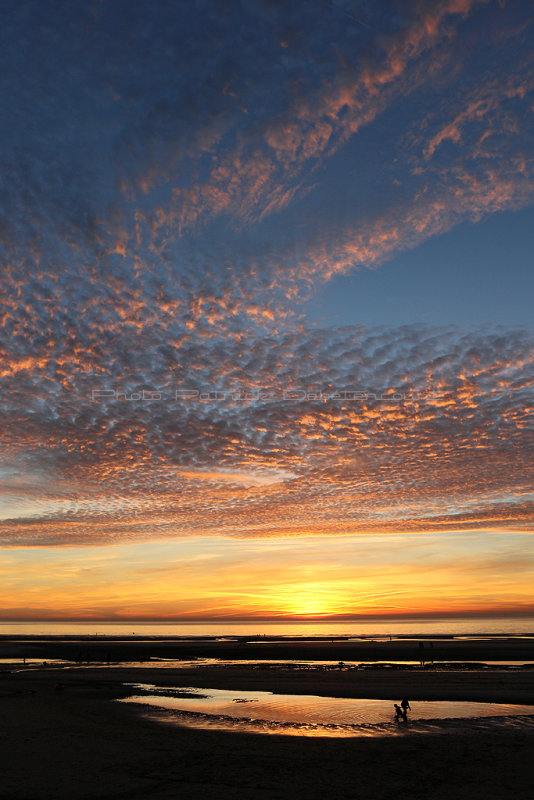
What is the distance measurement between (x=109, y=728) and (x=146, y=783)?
10555 millimetres

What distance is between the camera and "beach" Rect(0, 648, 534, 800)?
53.3 ft

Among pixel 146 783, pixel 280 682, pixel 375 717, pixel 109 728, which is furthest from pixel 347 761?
pixel 280 682

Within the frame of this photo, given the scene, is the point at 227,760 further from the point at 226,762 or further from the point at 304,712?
the point at 304,712

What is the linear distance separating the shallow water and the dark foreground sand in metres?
2.06

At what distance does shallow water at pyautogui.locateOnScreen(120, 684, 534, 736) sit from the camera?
85.6 feet

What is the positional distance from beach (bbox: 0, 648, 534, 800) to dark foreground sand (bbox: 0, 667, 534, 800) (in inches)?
1.4

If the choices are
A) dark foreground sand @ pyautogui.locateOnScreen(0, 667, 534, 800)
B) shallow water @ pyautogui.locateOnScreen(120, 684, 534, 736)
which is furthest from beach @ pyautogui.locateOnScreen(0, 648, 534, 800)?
shallow water @ pyautogui.locateOnScreen(120, 684, 534, 736)

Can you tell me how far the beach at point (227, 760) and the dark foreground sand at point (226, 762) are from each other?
36 mm

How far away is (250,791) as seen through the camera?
16094mm

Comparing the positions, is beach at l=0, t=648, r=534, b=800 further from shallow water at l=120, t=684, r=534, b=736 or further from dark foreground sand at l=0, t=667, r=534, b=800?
shallow water at l=120, t=684, r=534, b=736

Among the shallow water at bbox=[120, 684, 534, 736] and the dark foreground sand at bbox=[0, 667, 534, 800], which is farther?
the shallow water at bbox=[120, 684, 534, 736]

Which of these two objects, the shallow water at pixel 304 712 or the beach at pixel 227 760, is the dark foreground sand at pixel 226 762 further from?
the shallow water at pixel 304 712

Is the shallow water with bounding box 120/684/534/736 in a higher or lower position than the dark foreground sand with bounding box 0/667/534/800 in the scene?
lower

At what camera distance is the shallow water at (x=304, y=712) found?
85.6 feet
